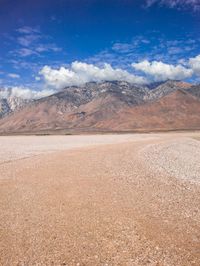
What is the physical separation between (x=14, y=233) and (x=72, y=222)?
2.17 meters

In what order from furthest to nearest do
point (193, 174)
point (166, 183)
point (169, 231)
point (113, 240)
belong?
point (193, 174), point (166, 183), point (169, 231), point (113, 240)

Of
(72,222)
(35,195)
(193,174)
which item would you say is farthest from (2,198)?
(193,174)

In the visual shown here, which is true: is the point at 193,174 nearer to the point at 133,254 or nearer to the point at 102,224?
the point at 102,224

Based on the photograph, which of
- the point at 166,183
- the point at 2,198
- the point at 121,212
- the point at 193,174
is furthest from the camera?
the point at 193,174

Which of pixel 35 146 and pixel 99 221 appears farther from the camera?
pixel 35 146

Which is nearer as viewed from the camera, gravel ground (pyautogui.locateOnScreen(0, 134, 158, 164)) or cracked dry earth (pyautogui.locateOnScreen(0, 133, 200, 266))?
cracked dry earth (pyautogui.locateOnScreen(0, 133, 200, 266))

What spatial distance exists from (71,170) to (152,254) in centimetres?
1649

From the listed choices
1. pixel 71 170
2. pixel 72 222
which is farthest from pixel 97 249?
pixel 71 170

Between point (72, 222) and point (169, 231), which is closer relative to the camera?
point (169, 231)

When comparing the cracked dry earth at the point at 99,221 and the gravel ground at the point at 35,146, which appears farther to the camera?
the gravel ground at the point at 35,146

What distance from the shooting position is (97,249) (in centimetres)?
995

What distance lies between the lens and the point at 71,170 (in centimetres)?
2562

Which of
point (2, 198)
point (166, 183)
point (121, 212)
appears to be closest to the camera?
point (121, 212)

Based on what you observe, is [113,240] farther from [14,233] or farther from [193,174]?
[193,174]
